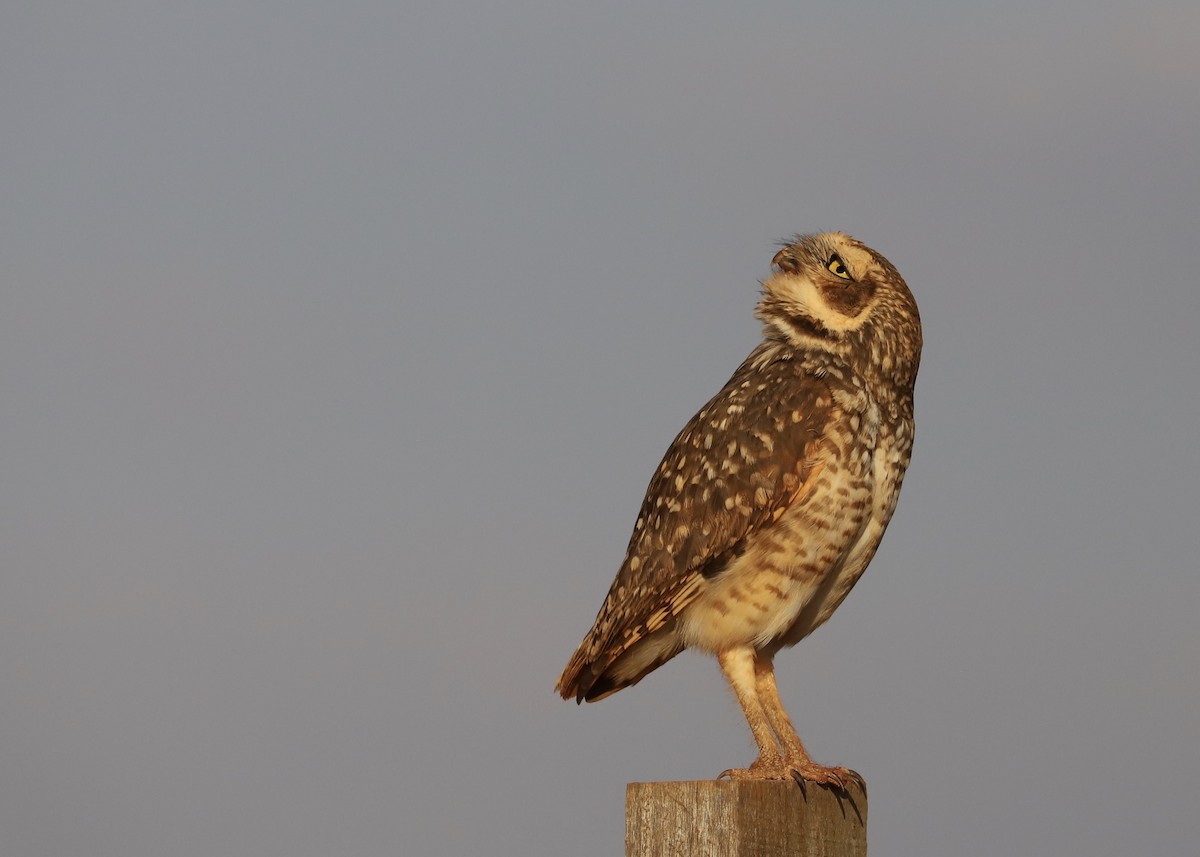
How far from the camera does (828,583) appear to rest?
208 inches

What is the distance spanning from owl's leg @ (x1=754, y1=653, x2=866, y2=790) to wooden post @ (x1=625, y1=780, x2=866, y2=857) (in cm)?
26

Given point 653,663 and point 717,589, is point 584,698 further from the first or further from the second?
point 717,589

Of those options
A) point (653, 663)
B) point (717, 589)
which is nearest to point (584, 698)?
point (653, 663)

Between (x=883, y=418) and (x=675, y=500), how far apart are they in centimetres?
87

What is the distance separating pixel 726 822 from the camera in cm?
386

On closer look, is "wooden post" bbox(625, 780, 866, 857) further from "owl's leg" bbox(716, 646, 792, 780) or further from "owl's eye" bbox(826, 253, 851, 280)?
"owl's eye" bbox(826, 253, 851, 280)

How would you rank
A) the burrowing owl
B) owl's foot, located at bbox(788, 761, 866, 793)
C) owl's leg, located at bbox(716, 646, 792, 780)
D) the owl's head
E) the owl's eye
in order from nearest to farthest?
owl's foot, located at bbox(788, 761, 866, 793) < owl's leg, located at bbox(716, 646, 792, 780) < the burrowing owl < the owl's head < the owl's eye

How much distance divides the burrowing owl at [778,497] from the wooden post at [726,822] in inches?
23.8

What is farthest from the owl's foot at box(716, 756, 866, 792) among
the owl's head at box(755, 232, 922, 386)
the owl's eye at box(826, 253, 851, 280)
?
the owl's eye at box(826, 253, 851, 280)

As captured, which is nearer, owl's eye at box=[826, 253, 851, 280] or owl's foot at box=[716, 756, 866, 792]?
owl's foot at box=[716, 756, 866, 792]

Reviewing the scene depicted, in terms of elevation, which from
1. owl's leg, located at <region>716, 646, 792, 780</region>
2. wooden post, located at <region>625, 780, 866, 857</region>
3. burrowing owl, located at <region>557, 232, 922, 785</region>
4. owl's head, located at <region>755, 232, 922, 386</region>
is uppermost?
owl's head, located at <region>755, 232, 922, 386</region>

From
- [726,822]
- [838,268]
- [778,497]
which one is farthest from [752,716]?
[838,268]

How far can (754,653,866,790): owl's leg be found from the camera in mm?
4387

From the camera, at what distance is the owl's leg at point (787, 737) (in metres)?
4.39
